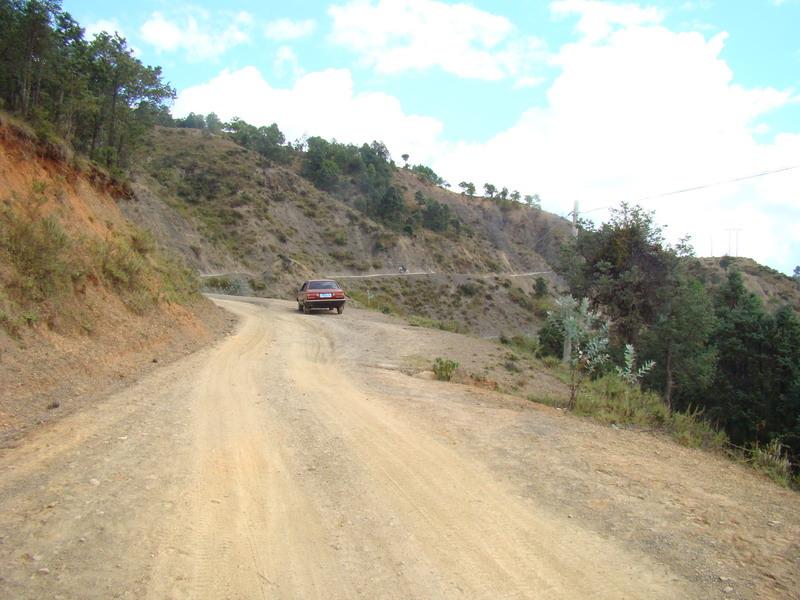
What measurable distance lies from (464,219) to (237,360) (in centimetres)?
9730

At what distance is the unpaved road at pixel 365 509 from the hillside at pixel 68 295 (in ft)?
3.75

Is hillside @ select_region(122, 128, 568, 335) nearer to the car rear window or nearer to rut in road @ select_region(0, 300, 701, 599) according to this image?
the car rear window

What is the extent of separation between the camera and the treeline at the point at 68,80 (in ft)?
58.3

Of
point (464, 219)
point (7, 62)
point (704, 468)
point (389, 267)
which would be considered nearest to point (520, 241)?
point (464, 219)

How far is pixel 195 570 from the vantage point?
3865 millimetres

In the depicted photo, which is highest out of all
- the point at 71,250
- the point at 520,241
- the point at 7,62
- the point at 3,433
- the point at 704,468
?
the point at 520,241

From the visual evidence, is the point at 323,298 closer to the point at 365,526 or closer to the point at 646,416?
the point at 646,416

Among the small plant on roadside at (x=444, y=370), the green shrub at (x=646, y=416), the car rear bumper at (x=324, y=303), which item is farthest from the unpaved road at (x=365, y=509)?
the car rear bumper at (x=324, y=303)

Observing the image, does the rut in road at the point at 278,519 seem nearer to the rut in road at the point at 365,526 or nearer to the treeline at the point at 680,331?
the rut in road at the point at 365,526

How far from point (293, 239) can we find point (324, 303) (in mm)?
40753

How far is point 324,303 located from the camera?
27219 millimetres

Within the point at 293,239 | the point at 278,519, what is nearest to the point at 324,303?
the point at 278,519

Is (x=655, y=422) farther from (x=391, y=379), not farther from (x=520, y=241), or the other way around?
(x=520, y=241)

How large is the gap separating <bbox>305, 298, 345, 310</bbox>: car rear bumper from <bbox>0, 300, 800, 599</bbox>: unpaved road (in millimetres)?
18590
